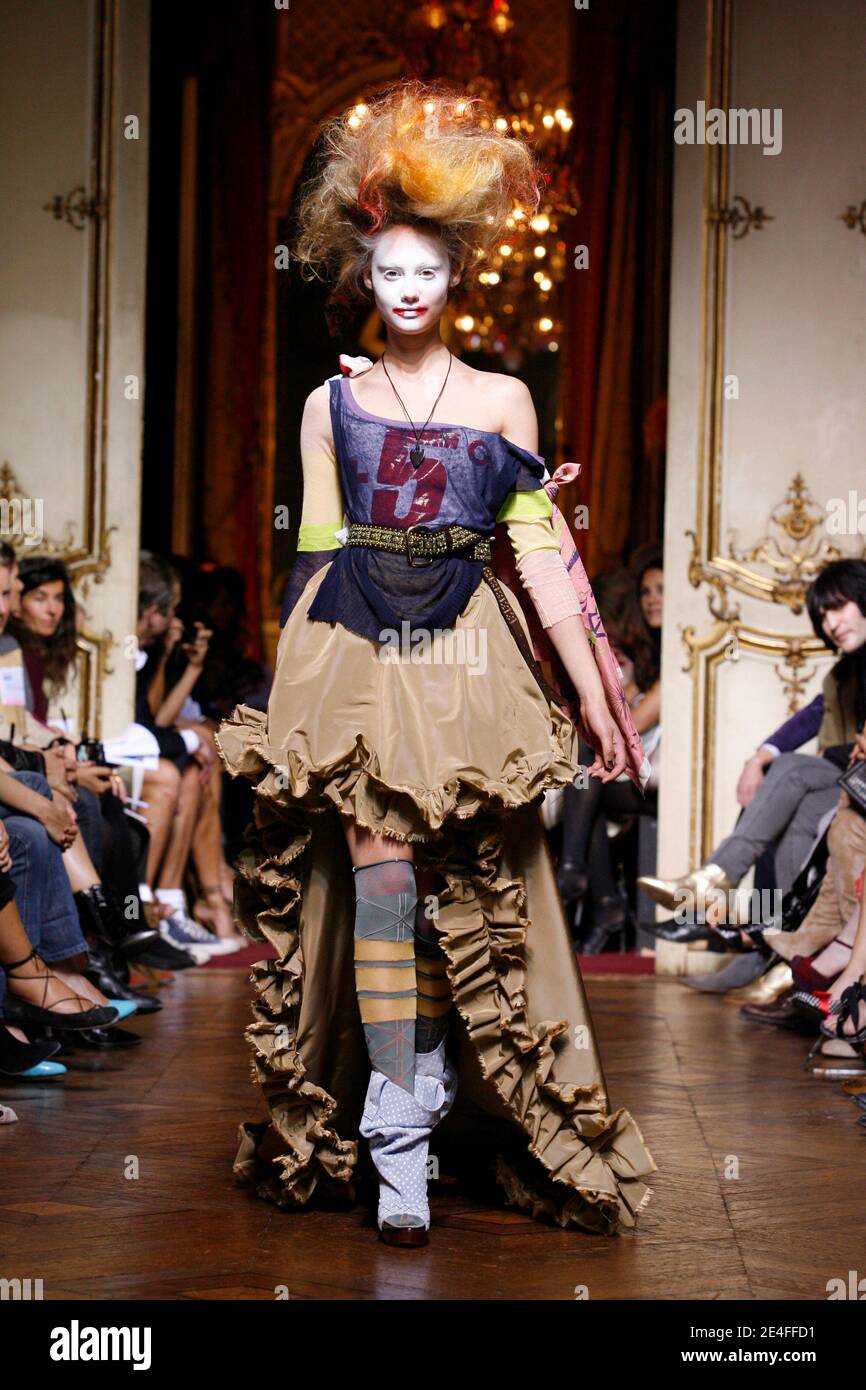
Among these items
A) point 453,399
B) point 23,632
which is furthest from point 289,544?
point 453,399

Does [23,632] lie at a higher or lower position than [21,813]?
higher

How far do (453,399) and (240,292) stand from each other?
6.54 meters

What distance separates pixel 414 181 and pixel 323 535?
535 millimetres

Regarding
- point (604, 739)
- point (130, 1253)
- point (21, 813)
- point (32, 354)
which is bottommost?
point (130, 1253)

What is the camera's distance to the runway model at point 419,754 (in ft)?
8.32

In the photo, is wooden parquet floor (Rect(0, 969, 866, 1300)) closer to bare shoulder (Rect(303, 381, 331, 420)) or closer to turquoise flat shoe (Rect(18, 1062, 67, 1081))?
turquoise flat shoe (Rect(18, 1062, 67, 1081))

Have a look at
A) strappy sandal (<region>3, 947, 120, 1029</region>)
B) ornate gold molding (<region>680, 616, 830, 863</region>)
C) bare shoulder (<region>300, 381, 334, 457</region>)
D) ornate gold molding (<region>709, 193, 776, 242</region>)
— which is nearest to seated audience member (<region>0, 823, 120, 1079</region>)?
strappy sandal (<region>3, 947, 120, 1029</region>)

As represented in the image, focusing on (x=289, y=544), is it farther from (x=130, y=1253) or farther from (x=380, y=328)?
(x=130, y=1253)

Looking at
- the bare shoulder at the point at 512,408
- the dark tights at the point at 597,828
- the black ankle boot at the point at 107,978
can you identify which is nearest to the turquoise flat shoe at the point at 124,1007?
the black ankle boot at the point at 107,978

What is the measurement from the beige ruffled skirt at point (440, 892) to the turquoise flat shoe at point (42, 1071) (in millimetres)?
957

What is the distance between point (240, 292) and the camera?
8953mm

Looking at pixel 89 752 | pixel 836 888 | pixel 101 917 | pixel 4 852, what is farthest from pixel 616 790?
pixel 4 852

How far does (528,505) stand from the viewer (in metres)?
2.72

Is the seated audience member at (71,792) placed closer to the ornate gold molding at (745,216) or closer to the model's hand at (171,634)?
the model's hand at (171,634)
